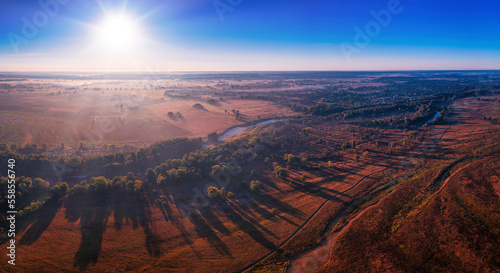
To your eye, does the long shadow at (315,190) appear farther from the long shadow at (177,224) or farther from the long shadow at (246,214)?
the long shadow at (177,224)

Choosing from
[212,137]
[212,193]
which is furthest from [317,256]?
[212,137]

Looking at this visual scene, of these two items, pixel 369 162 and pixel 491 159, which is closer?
pixel 491 159

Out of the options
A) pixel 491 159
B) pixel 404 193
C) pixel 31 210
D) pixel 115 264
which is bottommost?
pixel 115 264

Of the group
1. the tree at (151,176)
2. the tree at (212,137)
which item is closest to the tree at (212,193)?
the tree at (151,176)

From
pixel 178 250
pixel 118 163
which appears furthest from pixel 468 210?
pixel 118 163

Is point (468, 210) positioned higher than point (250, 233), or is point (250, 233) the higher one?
point (468, 210)

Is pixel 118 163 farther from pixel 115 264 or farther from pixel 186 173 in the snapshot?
pixel 115 264

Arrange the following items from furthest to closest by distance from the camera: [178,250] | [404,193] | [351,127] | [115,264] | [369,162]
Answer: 1. [351,127]
2. [369,162]
3. [404,193]
4. [178,250]
5. [115,264]
